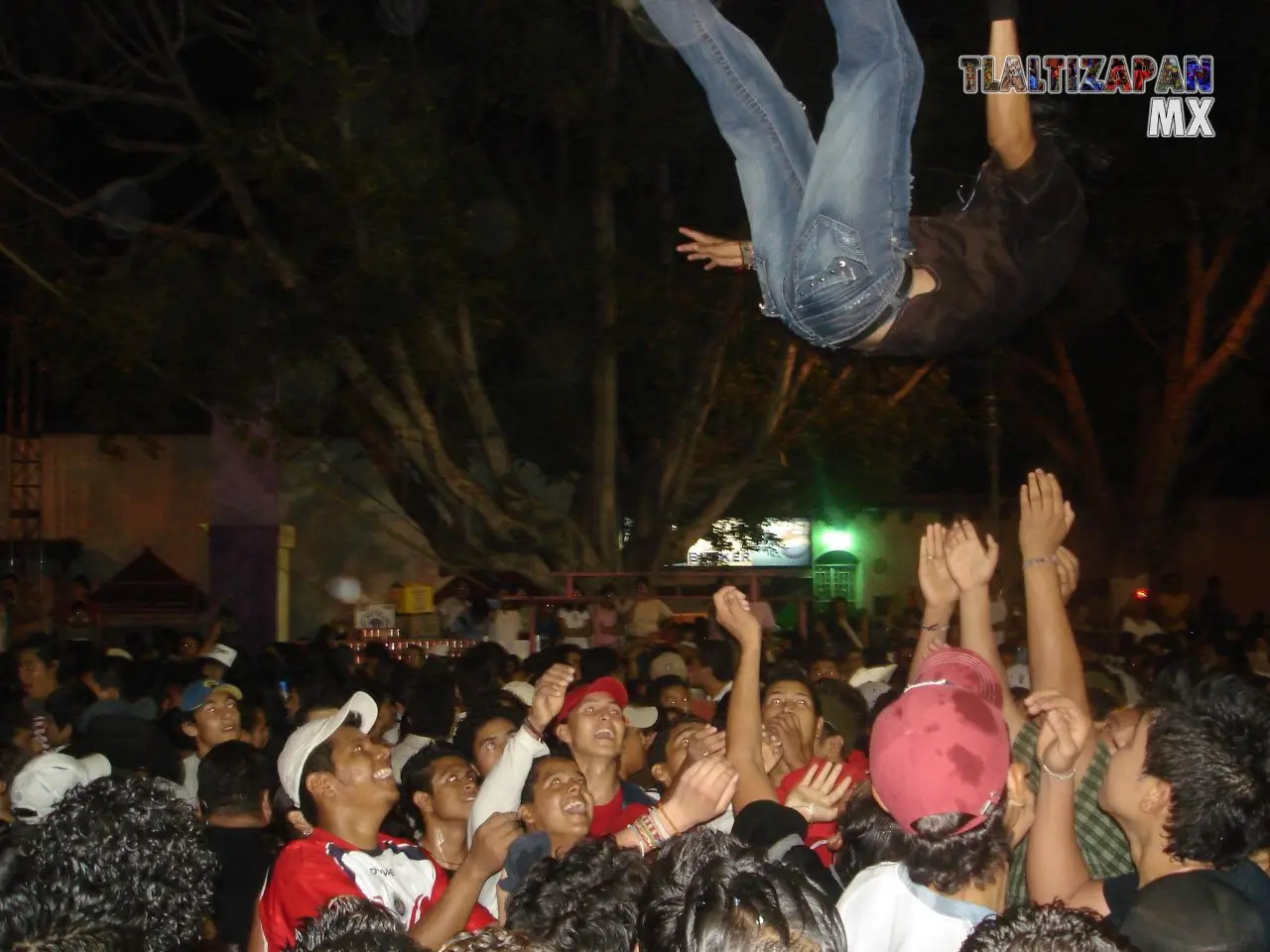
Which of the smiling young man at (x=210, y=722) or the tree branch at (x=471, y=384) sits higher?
the tree branch at (x=471, y=384)

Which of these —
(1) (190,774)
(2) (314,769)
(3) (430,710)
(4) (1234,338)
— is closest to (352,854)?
(2) (314,769)

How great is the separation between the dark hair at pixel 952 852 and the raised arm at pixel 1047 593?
0.91m

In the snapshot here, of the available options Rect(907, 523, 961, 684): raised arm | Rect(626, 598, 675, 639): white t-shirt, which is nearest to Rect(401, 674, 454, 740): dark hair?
Rect(907, 523, 961, 684): raised arm

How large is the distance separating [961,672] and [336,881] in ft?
5.27

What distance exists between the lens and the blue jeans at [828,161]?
3572mm

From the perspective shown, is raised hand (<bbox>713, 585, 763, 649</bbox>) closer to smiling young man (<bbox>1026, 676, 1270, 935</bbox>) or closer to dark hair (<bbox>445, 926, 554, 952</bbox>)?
smiling young man (<bbox>1026, 676, 1270, 935</bbox>)

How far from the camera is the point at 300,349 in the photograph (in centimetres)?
1301

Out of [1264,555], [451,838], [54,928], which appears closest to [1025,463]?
[1264,555]

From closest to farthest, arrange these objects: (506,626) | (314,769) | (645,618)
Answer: (314,769)
(645,618)
(506,626)

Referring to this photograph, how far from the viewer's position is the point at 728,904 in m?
2.45

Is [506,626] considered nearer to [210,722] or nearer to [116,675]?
[116,675]

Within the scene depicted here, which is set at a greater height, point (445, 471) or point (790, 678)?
point (445, 471)

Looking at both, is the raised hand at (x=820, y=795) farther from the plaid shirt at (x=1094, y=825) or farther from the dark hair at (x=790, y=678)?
the dark hair at (x=790, y=678)

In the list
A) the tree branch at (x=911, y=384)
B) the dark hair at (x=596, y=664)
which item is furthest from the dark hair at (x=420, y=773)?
the tree branch at (x=911, y=384)
